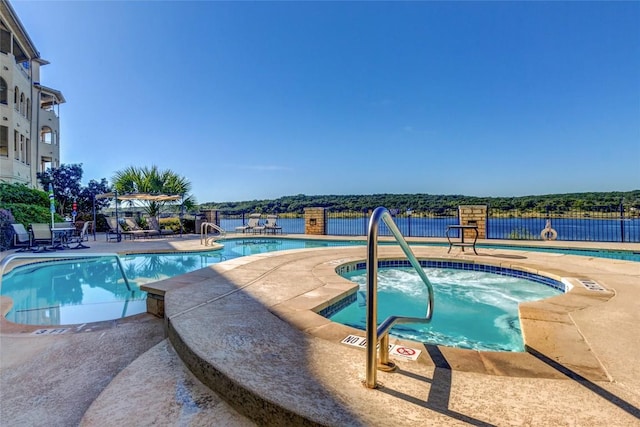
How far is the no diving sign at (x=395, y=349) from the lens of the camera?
1973 millimetres

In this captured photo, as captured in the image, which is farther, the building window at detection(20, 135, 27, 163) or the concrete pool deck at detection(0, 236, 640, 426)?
the building window at detection(20, 135, 27, 163)

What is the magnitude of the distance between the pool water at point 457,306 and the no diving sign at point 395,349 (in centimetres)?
112

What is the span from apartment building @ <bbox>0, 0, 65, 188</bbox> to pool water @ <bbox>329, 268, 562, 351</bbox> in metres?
19.0

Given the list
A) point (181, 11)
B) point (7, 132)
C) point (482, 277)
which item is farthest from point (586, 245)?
point (7, 132)

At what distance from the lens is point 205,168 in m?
19.9

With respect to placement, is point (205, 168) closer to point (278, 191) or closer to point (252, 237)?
point (278, 191)

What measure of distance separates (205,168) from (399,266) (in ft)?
55.6

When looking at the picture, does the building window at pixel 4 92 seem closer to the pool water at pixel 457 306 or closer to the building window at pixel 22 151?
the building window at pixel 22 151

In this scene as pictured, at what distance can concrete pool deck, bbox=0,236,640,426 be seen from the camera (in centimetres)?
139

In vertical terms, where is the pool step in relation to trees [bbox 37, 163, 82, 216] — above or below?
below

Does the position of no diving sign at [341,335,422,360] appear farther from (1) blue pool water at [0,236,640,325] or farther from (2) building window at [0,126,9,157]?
(2) building window at [0,126,9,157]

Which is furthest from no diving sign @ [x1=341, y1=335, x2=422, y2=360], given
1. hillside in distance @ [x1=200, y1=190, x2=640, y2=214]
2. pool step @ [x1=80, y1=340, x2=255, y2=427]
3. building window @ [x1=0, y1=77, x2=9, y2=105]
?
building window @ [x1=0, y1=77, x2=9, y2=105]

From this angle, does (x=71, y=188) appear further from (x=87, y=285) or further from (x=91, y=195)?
(x=87, y=285)

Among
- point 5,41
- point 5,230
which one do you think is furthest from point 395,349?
point 5,41
